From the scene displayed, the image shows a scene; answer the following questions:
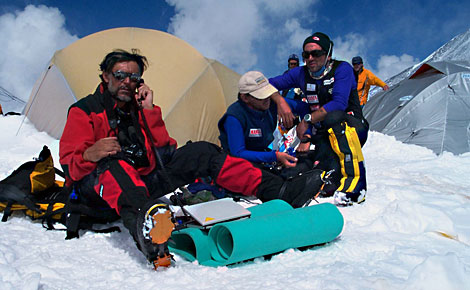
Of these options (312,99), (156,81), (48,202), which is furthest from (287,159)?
(156,81)

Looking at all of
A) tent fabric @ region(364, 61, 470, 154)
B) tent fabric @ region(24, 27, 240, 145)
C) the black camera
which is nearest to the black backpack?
the black camera

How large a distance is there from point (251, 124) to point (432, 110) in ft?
15.3

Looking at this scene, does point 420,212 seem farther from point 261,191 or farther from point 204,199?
point 204,199

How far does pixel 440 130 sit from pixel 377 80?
1.41 metres

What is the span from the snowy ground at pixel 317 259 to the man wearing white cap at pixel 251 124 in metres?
0.73

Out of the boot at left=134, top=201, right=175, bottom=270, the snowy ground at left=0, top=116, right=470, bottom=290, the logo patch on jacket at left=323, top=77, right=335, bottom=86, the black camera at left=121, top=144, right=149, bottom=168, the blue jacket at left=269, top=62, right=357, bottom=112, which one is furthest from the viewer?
the logo patch on jacket at left=323, top=77, right=335, bottom=86

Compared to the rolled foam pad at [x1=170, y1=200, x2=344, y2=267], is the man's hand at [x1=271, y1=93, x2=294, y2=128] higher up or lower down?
higher up

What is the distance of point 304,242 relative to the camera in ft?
5.39

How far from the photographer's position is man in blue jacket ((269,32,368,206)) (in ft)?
8.66

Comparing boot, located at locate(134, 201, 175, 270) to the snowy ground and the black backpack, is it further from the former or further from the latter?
the black backpack

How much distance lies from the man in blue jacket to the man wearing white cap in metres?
0.17

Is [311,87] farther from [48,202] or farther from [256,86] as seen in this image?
[48,202]


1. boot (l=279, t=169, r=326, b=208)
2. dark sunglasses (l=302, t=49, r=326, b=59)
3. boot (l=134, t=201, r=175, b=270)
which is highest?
dark sunglasses (l=302, t=49, r=326, b=59)

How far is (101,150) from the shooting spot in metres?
1.83
